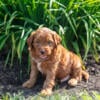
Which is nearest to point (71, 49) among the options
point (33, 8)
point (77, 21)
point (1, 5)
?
point (77, 21)

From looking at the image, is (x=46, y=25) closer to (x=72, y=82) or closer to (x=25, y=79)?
(x=25, y=79)

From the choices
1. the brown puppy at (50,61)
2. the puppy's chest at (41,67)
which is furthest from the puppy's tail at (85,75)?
the puppy's chest at (41,67)

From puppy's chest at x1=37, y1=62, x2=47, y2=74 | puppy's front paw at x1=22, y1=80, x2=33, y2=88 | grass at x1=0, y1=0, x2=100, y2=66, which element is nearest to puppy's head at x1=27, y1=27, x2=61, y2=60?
puppy's chest at x1=37, y1=62, x2=47, y2=74

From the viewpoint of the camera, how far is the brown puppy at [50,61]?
17.2ft

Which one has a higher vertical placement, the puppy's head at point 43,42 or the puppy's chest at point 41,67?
the puppy's head at point 43,42

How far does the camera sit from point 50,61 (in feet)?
18.2

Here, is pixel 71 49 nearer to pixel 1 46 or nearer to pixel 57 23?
pixel 57 23

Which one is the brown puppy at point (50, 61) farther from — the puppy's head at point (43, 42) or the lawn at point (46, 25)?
the lawn at point (46, 25)

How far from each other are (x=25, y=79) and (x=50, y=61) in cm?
76

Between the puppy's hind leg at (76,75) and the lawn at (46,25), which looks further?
the lawn at (46,25)

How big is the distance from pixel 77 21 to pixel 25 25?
862 millimetres

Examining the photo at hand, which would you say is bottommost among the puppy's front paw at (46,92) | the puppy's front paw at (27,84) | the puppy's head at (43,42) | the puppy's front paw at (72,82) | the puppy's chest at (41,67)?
the puppy's front paw at (46,92)

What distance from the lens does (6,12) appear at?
251 inches

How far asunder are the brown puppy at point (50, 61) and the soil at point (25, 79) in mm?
105
